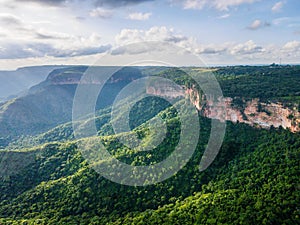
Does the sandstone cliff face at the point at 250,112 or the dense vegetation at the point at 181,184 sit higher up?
the sandstone cliff face at the point at 250,112

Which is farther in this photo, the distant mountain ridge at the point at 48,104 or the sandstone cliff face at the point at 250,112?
the distant mountain ridge at the point at 48,104

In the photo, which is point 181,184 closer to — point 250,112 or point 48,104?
point 250,112

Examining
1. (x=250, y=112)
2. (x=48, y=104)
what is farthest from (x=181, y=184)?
(x=48, y=104)

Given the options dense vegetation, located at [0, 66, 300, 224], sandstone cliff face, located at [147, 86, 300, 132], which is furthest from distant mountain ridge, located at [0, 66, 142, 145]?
sandstone cliff face, located at [147, 86, 300, 132]

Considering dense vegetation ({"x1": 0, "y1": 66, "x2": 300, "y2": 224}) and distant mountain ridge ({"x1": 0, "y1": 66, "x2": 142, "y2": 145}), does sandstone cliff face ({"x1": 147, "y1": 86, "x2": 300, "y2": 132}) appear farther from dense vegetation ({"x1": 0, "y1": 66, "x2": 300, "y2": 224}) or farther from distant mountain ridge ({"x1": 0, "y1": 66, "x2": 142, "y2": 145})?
distant mountain ridge ({"x1": 0, "y1": 66, "x2": 142, "y2": 145})

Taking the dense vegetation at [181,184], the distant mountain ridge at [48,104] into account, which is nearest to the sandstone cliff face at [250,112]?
the dense vegetation at [181,184]

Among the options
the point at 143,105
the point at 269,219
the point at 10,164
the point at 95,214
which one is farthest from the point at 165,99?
the point at 269,219

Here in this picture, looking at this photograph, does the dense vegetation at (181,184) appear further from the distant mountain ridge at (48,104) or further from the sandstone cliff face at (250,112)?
the distant mountain ridge at (48,104)
